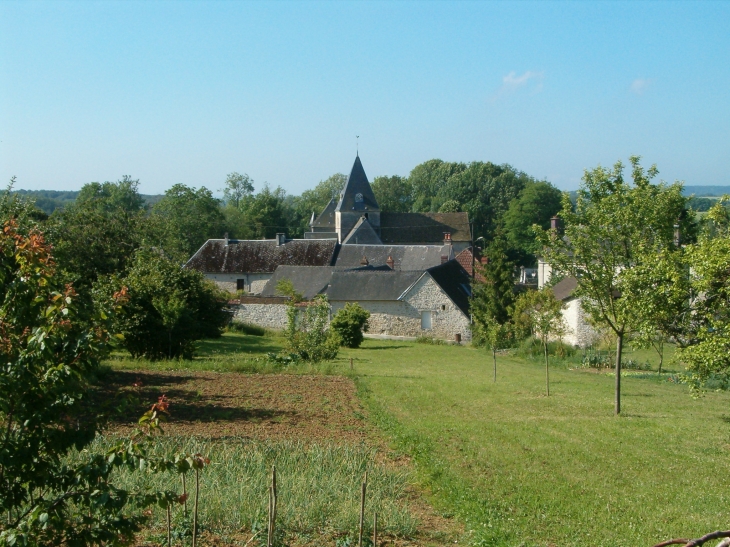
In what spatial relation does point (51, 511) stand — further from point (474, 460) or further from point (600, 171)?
point (600, 171)

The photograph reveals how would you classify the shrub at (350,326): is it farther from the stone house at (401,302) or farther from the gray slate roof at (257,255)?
the gray slate roof at (257,255)

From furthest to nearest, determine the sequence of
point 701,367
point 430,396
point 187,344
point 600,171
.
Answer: point 187,344 → point 430,396 → point 600,171 → point 701,367

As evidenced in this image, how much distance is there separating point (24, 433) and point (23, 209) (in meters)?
14.1

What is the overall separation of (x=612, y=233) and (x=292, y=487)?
10.1m

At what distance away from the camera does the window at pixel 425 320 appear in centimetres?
4316

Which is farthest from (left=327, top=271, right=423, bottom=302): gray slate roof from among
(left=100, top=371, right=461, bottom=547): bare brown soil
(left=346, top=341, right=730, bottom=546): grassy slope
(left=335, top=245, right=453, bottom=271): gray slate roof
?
(left=346, top=341, right=730, bottom=546): grassy slope

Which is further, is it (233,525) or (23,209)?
(23,209)

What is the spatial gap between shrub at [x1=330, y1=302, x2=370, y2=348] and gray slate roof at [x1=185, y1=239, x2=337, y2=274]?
64.5 feet

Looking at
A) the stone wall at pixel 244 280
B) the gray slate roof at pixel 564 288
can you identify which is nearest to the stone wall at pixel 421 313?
the gray slate roof at pixel 564 288

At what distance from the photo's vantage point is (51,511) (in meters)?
4.16

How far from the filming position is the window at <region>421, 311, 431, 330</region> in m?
43.2

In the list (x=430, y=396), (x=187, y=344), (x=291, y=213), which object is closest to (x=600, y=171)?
(x=430, y=396)

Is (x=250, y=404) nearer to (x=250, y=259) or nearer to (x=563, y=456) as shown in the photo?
(x=563, y=456)

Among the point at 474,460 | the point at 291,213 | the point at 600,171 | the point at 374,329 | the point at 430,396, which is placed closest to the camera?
the point at 474,460
